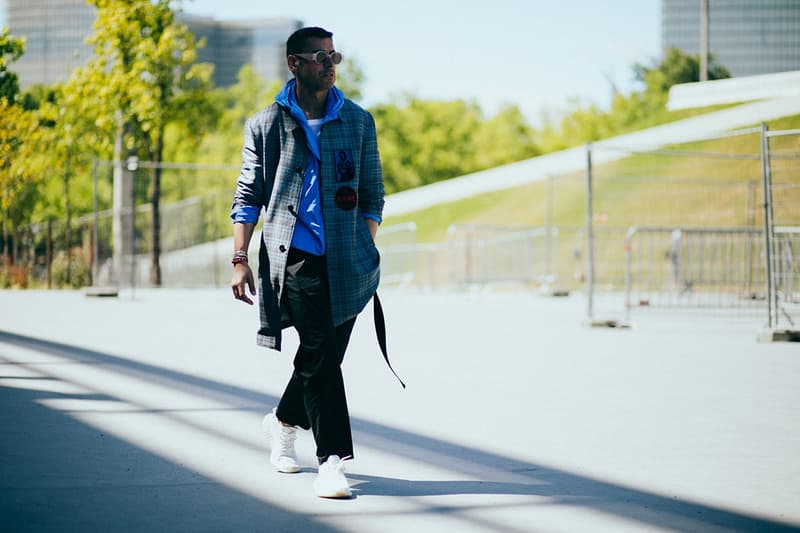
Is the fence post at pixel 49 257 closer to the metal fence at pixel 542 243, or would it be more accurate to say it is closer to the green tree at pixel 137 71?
the metal fence at pixel 542 243

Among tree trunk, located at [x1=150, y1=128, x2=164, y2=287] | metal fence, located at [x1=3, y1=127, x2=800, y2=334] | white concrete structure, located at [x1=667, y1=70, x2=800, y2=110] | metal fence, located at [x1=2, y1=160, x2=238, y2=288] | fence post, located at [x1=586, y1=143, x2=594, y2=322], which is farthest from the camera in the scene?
white concrete structure, located at [x1=667, y1=70, x2=800, y2=110]

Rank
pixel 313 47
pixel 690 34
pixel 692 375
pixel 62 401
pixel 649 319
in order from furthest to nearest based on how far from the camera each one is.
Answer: pixel 690 34 → pixel 649 319 → pixel 692 375 → pixel 62 401 → pixel 313 47

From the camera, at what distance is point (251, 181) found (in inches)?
193

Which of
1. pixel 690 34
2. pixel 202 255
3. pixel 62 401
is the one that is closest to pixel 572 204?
pixel 202 255

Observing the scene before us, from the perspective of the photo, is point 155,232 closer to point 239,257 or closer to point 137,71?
point 137,71

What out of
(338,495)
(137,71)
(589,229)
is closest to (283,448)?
(338,495)

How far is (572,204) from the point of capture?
39344mm

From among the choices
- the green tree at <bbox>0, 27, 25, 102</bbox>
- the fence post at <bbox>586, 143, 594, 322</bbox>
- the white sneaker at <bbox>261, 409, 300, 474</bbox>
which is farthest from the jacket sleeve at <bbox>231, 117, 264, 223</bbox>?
Answer: the green tree at <bbox>0, 27, 25, 102</bbox>

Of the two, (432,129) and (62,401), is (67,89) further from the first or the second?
(432,129)

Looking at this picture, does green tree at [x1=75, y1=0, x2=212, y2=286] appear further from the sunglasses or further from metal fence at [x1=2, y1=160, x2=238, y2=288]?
the sunglasses

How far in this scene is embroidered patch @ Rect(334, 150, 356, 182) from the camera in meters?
4.84

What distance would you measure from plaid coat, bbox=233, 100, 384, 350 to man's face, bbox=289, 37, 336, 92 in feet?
0.47

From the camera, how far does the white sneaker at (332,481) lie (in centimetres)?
460

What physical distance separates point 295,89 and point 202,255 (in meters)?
24.1
